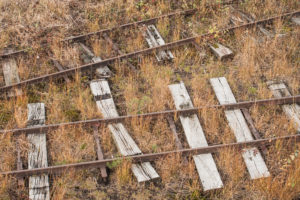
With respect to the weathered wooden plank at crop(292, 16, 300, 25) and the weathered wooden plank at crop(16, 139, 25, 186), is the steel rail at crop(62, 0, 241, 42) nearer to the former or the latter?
the weathered wooden plank at crop(292, 16, 300, 25)

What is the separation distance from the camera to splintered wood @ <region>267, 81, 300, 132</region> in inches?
245

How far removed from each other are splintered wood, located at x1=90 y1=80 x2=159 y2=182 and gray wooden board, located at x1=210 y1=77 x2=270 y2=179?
55.6 inches

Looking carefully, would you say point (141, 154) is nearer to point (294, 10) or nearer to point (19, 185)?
point (19, 185)

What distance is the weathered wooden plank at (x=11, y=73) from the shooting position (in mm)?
6938

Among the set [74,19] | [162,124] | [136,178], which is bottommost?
[136,178]

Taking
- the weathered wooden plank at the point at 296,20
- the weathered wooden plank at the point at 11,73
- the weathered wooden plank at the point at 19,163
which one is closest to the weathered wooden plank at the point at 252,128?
the weathered wooden plank at the point at 296,20

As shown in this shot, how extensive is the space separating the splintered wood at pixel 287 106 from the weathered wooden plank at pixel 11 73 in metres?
4.50

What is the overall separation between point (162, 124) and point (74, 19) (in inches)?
145

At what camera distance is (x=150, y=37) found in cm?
811

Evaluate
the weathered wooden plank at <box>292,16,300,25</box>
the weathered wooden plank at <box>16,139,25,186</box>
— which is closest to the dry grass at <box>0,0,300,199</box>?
the weathered wooden plank at <box>16,139,25,186</box>

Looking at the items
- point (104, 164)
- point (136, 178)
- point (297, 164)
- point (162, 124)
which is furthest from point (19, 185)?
point (297, 164)

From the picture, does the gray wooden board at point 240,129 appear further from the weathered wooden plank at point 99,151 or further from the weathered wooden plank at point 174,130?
the weathered wooden plank at point 99,151

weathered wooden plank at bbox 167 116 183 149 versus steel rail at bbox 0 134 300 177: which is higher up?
weathered wooden plank at bbox 167 116 183 149

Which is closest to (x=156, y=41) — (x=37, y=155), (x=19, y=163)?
(x=37, y=155)
